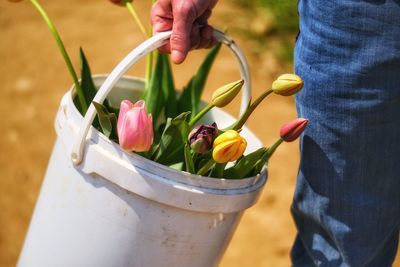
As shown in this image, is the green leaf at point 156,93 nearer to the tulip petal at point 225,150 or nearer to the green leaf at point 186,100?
the green leaf at point 186,100

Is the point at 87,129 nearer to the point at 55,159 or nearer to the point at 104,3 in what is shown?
the point at 55,159

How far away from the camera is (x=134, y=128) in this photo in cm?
101

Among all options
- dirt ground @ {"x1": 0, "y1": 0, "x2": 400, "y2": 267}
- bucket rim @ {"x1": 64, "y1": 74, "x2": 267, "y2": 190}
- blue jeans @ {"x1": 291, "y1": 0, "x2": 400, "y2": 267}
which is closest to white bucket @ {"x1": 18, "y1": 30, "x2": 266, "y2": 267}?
bucket rim @ {"x1": 64, "y1": 74, "x2": 267, "y2": 190}

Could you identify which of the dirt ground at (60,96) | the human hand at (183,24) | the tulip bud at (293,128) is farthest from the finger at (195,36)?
the dirt ground at (60,96)

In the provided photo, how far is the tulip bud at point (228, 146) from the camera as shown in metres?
1.00

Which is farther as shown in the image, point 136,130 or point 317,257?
point 317,257

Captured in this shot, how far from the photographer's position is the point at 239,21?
2736 millimetres

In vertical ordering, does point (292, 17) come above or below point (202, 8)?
below

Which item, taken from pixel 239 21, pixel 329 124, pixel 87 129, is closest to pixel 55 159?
pixel 87 129

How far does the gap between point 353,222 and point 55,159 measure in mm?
475

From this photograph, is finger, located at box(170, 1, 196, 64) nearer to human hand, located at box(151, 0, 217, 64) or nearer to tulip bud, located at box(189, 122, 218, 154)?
human hand, located at box(151, 0, 217, 64)

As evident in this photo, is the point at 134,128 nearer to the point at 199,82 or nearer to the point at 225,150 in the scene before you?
the point at 225,150

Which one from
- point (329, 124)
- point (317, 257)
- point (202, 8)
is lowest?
point (317, 257)

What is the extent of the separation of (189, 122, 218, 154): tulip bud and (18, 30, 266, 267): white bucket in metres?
0.04
